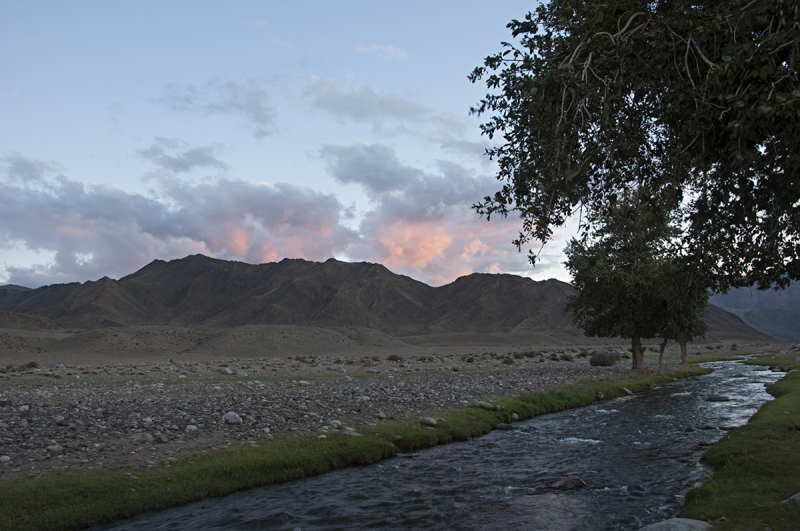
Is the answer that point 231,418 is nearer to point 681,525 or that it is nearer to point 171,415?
point 171,415

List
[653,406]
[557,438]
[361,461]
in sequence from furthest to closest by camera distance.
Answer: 1. [653,406]
2. [557,438]
3. [361,461]

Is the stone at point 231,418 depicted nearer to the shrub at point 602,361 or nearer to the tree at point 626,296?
the tree at point 626,296

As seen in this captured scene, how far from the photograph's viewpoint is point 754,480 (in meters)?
12.3

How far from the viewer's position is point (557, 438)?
20719 mm

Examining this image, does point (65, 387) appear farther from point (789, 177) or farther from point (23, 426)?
point (789, 177)

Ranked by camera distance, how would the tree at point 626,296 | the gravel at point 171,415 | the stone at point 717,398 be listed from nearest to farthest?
the gravel at point 171,415 → the stone at point 717,398 → the tree at point 626,296

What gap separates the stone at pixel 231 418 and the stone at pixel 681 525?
14.1 meters

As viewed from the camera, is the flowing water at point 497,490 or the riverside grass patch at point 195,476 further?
the flowing water at point 497,490

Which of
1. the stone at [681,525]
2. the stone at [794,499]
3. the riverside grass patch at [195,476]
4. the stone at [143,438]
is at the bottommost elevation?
the riverside grass patch at [195,476]

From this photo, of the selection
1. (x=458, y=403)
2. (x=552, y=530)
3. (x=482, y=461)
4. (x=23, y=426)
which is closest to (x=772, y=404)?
(x=458, y=403)

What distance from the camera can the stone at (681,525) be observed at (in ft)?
31.7

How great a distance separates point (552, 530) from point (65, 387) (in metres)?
31.7

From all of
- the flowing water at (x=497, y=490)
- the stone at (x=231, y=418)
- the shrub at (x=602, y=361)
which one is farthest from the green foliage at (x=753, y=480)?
the shrub at (x=602, y=361)

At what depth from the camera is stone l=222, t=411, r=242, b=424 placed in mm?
19589
